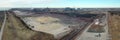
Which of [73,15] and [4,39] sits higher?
[4,39]

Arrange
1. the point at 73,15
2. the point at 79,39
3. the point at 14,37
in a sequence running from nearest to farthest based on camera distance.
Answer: the point at 14,37 → the point at 79,39 → the point at 73,15

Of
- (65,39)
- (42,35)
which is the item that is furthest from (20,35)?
(65,39)

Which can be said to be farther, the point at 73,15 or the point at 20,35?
the point at 73,15

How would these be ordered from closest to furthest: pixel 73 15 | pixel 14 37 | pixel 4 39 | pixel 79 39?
pixel 4 39 < pixel 14 37 < pixel 79 39 < pixel 73 15

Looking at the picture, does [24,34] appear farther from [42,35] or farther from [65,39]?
[65,39]

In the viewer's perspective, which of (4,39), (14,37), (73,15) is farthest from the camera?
(73,15)

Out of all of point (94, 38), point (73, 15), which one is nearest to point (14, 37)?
point (94, 38)

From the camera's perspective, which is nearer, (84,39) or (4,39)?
(4,39)

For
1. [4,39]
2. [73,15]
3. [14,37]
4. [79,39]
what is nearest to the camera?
[4,39]

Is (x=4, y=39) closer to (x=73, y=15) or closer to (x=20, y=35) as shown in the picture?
(x=20, y=35)
